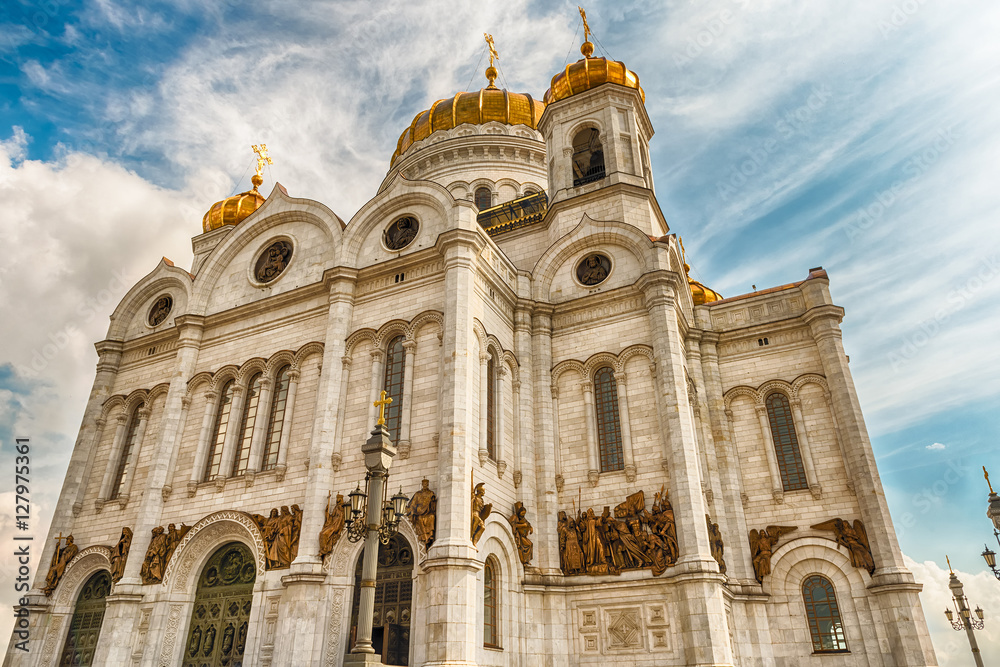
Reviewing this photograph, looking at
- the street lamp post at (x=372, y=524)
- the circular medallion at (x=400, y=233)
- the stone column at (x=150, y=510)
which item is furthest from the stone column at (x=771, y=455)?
the stone column at (x=150, y=510)

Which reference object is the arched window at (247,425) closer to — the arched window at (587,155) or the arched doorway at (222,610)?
the arched doorway at (222,610)

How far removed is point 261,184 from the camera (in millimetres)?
32750

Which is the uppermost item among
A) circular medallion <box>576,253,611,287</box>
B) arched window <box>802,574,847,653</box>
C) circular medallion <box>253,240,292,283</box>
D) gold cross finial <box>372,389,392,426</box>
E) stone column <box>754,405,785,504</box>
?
circular medallion <box>253,240,292,283</box>

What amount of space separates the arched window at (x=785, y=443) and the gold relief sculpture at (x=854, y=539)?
4.13ft

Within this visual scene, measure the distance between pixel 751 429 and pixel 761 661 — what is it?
667cm

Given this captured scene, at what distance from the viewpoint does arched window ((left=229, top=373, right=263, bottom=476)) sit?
19578 mm

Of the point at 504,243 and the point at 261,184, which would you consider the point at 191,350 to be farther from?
the point at 261,184

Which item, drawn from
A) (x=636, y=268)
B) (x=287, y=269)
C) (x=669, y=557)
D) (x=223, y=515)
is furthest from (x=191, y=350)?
(x=669, y=557)

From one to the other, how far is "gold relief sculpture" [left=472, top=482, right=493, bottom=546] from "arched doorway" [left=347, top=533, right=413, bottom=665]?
5.14 ft

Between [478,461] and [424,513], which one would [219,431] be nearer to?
[424,513]

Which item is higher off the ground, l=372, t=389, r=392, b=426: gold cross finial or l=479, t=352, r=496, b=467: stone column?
l=479, t=352, r=496, b=467: stone column

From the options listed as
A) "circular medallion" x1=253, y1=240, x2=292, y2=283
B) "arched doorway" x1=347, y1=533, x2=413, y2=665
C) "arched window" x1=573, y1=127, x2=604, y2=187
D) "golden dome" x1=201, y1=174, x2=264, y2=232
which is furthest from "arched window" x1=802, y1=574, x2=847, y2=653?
"golden dome" x1=201, y1=174, x2=264, y2=232

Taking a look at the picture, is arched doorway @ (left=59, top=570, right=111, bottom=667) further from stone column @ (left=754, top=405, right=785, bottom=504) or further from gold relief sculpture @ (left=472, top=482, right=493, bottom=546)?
stone column @ (left=754, top=405, right=785, bottom=504)

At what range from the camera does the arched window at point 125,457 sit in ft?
70.6
